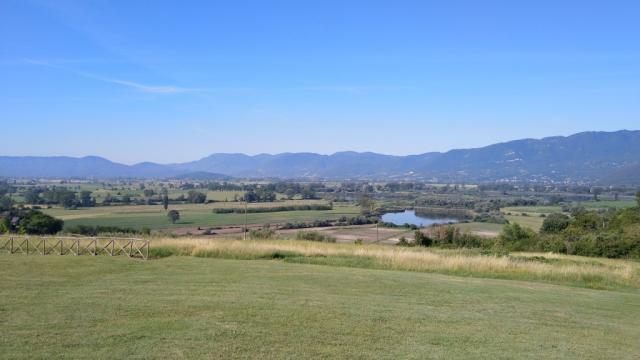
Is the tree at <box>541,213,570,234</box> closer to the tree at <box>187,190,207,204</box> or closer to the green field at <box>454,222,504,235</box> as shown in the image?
the green field at <box>454,222,504,235</box>

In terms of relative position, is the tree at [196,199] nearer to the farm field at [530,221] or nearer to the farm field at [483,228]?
the farm field at [483,228]

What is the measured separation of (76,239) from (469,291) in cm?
1973

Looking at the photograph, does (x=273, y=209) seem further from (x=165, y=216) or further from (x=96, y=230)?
(x=96, y=230)

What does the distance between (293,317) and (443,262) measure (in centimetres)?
1597

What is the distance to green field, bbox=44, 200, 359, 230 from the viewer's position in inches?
2302

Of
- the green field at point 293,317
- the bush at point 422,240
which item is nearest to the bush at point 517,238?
the bush at point 422,240

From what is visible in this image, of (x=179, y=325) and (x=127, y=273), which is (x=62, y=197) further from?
(x=179, y=325)

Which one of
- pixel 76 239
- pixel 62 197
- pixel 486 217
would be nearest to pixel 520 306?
pixel 76 239

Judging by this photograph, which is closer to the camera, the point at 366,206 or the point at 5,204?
the point at 5,204

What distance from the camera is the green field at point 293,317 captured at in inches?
407

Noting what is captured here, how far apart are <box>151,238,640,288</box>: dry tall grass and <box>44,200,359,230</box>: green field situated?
27632 millimetres

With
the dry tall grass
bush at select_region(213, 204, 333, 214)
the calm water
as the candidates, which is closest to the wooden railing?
the dry tall grass

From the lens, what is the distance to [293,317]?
42.4ft

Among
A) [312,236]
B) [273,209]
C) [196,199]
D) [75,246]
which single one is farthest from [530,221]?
[75,246]
